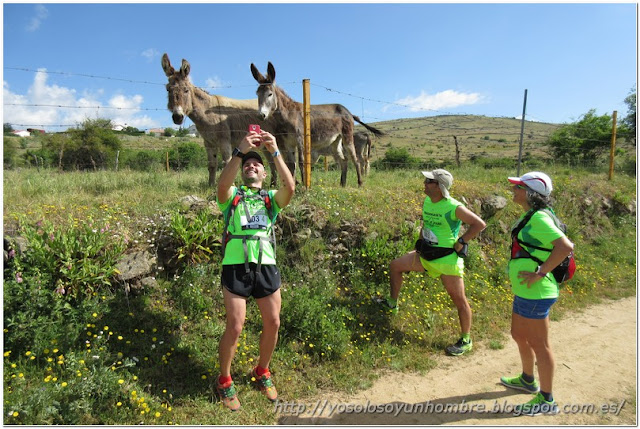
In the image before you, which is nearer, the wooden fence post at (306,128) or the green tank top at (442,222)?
the green tank top at (442,222)

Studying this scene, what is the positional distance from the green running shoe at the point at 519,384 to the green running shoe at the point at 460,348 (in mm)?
635

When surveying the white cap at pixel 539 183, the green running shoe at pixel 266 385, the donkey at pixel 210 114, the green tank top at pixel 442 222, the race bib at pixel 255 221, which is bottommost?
the green running shoe at pixel 266 385

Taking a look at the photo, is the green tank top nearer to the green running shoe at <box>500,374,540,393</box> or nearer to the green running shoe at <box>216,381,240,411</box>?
the green running shoe at <box>500,374,540,393</box>

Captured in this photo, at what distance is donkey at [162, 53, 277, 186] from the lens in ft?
20.4

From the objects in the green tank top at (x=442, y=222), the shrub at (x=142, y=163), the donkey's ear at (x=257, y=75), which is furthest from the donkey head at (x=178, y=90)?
the green tank top at (x=442, y=222)

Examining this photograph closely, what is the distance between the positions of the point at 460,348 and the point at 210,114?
595 cm

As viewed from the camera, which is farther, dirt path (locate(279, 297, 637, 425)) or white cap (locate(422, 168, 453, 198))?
white cap (locate(422, 168, 453, 198))

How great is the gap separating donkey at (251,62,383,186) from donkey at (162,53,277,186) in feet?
1.07

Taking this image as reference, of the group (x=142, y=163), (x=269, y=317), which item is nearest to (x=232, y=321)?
(x=269, y=317)

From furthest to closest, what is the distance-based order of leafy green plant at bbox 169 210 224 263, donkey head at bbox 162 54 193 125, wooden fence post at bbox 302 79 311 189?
1. wooden fence post at bbox 302 79 311 189
2. donkey head at bbox 162 54 193 125
3. leafy green plant at bbox 169 210 224 263

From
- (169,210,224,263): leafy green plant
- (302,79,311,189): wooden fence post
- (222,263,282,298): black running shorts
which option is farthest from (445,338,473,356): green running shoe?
(302,79,311,189): wooden fence post

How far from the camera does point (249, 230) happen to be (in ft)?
10.3

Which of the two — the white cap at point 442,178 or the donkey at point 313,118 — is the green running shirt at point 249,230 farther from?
the donkey at point 313,118

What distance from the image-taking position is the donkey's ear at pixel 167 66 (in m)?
6.21
